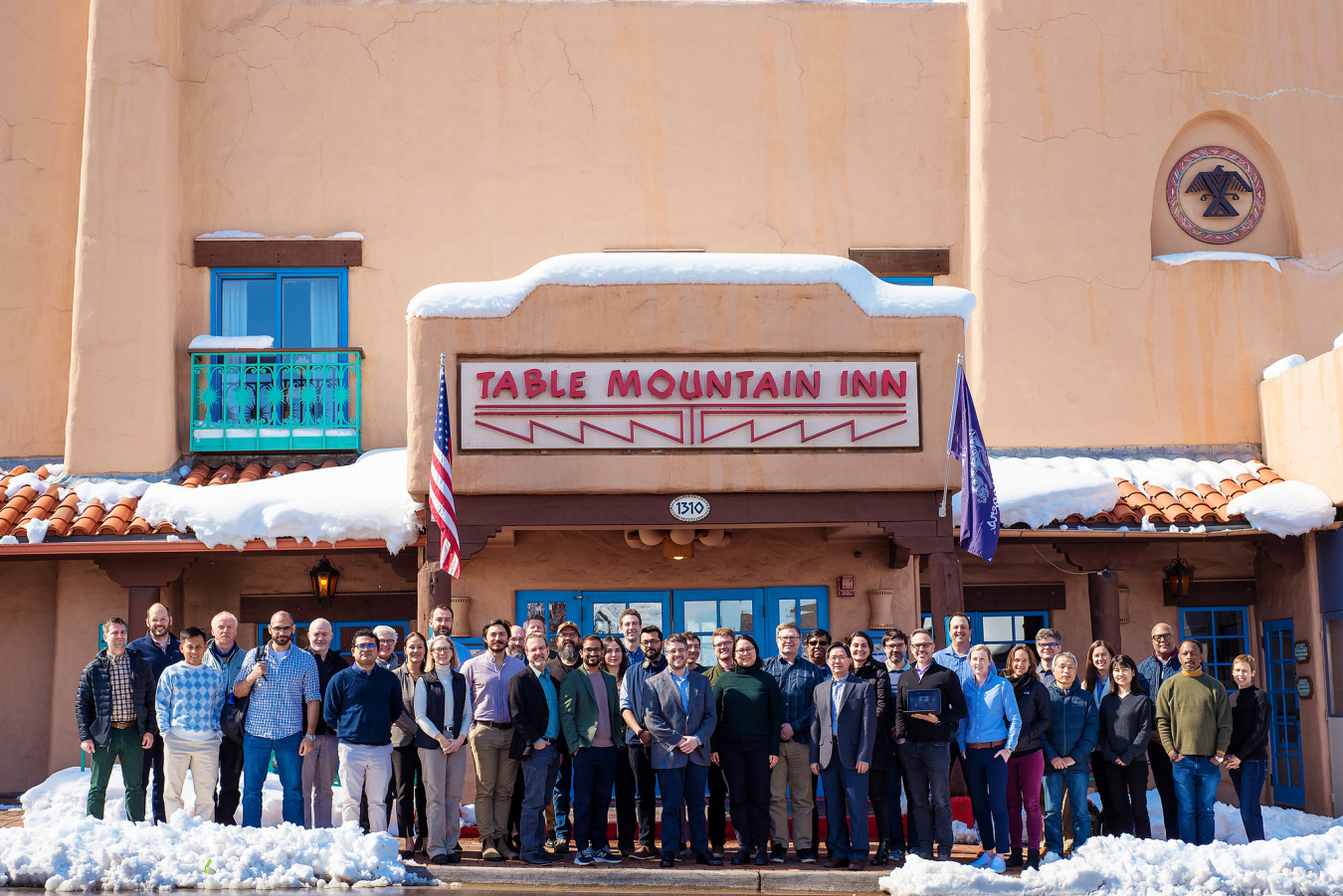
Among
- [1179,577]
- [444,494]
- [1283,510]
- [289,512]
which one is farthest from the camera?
[1179,577]

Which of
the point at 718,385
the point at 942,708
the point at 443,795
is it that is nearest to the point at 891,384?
the point at 718,385

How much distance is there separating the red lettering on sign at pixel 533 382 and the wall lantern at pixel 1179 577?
23.4ft

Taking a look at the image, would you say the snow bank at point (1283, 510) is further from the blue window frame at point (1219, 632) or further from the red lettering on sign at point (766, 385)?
the red lettering on sign at point (766, 385)

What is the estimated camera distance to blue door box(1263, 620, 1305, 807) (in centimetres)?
1418

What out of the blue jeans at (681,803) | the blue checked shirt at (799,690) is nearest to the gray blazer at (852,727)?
the blue checked shirt at (799,690)

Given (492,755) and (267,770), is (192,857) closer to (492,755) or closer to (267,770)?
(267,770)

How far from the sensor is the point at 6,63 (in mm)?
14867

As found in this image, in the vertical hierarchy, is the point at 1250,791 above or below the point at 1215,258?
below

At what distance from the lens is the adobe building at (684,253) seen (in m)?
13.8

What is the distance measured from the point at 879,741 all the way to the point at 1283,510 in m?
5.43

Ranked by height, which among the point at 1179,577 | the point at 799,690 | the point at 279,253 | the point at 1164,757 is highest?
the point at 279,253

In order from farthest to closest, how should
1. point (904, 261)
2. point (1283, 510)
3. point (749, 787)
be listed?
point (904, 261)
point (1283, 510)
point (749, 787)

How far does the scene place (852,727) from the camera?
9805mm

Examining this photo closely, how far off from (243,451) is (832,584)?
6262mm
